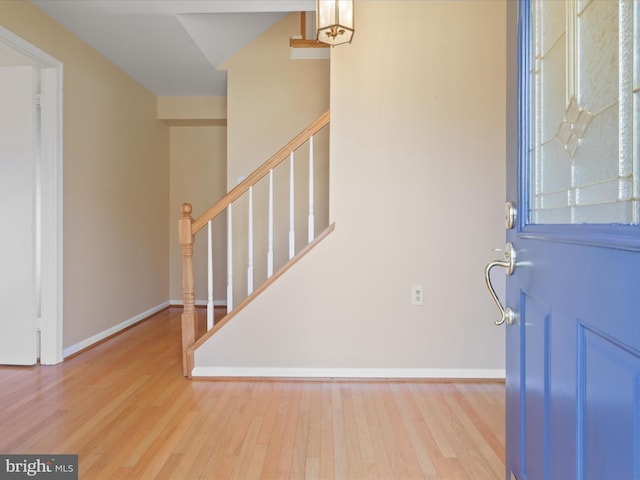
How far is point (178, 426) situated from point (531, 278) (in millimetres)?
1777

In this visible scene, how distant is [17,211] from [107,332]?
52.0 inches

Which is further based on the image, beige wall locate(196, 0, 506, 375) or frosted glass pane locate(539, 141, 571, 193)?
beige wall locate(196, 0, 506, 375)

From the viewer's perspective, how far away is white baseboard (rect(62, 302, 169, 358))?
3121mm

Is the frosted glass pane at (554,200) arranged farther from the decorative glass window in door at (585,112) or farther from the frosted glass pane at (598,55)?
the frosted glass pane at (598,55)

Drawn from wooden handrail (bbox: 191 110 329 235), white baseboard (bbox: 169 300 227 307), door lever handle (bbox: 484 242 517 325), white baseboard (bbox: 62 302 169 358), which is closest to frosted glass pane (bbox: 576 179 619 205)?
door lever handle (bbox: 484 242 517 325)

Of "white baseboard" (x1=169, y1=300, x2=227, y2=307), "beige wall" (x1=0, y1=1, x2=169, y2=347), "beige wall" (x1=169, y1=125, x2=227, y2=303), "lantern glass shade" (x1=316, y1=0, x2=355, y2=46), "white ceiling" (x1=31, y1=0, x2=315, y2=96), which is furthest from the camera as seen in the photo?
"beige wall" (x1=169, y1=125, x2=227, y2=303)

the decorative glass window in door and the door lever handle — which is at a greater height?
the decorative glass window in door

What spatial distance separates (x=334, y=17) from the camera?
218cm

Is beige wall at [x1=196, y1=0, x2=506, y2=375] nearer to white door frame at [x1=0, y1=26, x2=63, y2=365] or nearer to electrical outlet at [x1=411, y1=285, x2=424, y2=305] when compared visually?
electrical outlet at [x1=411, y1=285, x2=424, y2=305]

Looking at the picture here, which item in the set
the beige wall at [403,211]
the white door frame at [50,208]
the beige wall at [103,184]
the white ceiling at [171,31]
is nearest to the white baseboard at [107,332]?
the beige wall at [103,184]

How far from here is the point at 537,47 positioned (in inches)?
39.6

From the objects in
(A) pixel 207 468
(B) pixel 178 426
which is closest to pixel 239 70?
(B) pixel 178 426

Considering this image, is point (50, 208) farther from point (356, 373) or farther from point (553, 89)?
point (553, 89)

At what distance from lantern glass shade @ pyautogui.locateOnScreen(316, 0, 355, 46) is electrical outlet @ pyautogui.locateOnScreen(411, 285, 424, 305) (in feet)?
5.16
